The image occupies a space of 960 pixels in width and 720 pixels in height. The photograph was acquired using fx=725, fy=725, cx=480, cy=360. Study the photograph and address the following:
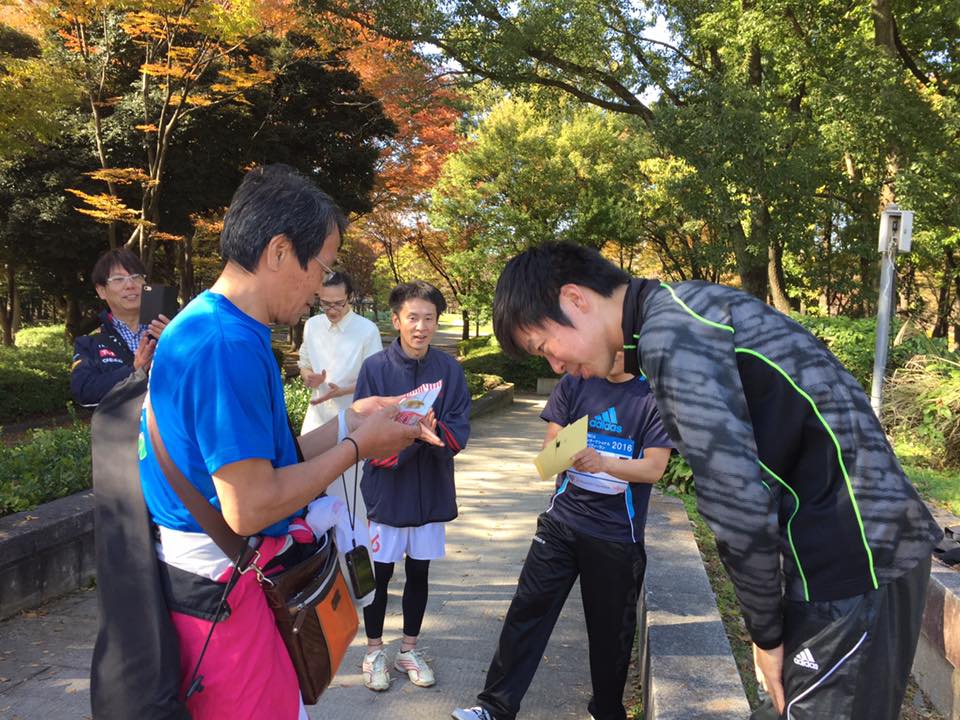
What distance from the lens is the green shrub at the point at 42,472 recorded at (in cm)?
448

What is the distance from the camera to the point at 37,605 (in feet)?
13.5

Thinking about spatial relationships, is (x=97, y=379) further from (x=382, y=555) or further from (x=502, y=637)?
(x=502, y=637)

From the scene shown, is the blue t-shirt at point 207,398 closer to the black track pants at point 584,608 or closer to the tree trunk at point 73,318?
the black track pants at point 584,608

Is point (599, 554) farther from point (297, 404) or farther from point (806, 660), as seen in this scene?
point (297, 404)

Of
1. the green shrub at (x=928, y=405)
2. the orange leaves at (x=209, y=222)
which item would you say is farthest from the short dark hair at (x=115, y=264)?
the orange leaves at (x=209, y=222)

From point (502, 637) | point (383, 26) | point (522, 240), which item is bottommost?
point (502, 637)

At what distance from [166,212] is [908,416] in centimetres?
1338

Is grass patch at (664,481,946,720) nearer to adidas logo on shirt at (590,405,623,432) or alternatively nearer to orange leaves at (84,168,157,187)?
adidas logo on shirt at (590,405,623,432)

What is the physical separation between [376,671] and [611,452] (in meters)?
1.56

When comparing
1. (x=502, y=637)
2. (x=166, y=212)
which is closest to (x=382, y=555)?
(x=502, y=637)

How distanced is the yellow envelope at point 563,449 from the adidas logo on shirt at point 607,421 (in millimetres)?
478

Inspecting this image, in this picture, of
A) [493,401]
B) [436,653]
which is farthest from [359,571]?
[493,401]

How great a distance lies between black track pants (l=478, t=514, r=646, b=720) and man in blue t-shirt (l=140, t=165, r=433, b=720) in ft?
4.51

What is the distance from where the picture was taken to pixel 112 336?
13.4ft
